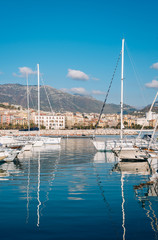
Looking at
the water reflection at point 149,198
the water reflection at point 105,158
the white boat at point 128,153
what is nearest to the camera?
the water reflection at point 149,198

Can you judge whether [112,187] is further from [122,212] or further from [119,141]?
[119,141]

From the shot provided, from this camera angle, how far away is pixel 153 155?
50.5 ft

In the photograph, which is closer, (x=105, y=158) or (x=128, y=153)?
(x=128, y=153)

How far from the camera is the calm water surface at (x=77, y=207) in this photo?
7.49 m

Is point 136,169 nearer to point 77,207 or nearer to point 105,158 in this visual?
point 105,158

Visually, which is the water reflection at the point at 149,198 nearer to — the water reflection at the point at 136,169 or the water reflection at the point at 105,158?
the water reflection at the point at 136,169

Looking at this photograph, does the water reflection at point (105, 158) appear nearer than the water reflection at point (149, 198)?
No

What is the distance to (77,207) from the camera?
968 cm

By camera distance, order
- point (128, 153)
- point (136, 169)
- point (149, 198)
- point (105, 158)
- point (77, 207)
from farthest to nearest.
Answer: point (105, 158) → point (128, 153) → point (136, 169) → point (149, 198) → point (77, 207)

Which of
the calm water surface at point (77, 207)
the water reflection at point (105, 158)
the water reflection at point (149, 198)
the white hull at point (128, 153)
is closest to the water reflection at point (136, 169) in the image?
the calm water surface at point (77, 207)

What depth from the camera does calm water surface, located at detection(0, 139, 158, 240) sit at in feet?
24.6

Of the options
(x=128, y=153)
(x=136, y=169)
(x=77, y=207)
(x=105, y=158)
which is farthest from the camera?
(x=105, y=158)

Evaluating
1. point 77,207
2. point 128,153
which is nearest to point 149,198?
point 77,207

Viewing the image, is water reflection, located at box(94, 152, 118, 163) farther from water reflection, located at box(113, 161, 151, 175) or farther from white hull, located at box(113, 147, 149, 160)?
water reflection, located at box(113, 161, 151, 175)
